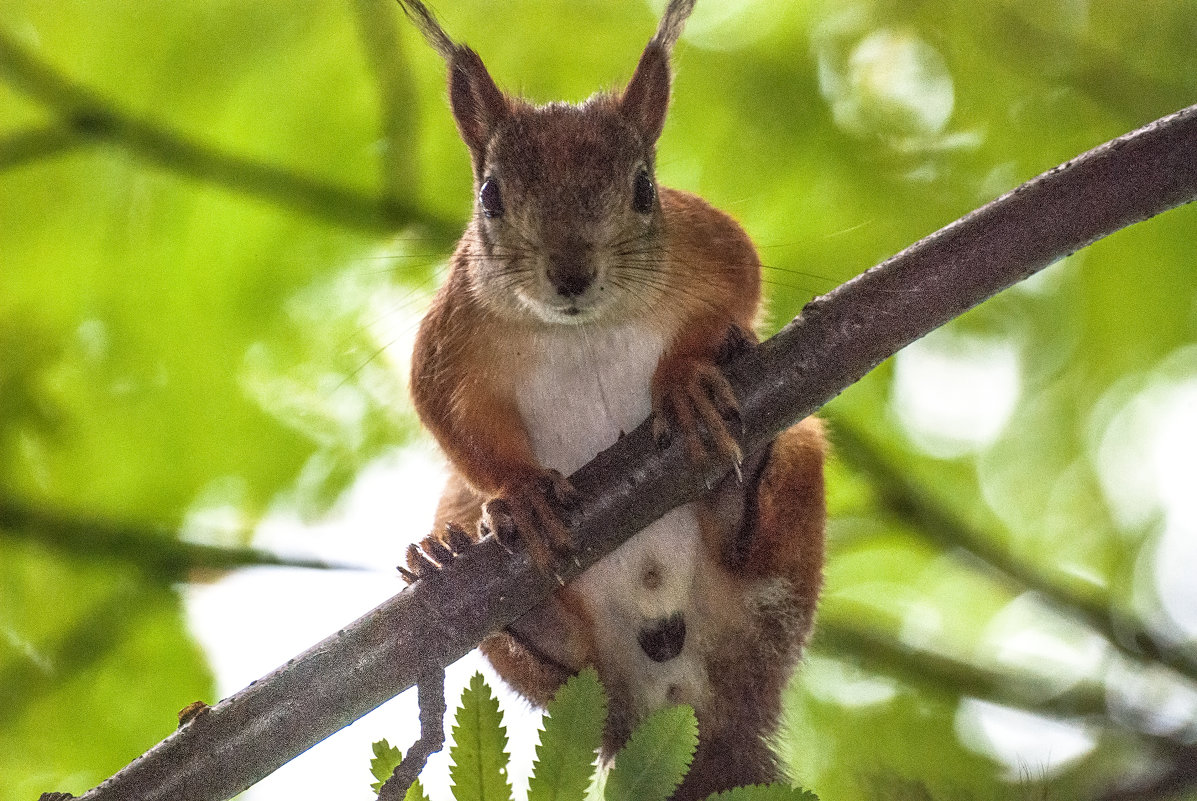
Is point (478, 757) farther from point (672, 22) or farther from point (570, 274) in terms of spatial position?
point (672, 22)

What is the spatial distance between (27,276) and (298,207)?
114 centimetres

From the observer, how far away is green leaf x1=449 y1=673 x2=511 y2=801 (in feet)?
6.78

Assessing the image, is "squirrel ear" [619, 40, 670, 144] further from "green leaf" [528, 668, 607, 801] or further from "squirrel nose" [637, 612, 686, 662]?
"green leaf" [528, 668, 607, 801]

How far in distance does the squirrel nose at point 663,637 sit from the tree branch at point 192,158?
1.61 metres

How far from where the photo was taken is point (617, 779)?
83.6 inches

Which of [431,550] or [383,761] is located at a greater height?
[431,550]

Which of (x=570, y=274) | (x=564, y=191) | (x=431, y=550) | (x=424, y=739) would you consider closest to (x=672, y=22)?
(x=564, y=191)

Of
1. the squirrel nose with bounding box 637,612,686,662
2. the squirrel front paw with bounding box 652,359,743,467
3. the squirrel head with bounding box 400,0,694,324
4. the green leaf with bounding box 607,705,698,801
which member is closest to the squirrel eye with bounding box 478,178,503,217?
the squirrel head with bounding box 400,0,694,324

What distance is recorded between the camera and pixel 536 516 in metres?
2.88

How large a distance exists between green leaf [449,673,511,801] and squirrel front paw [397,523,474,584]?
855 mm

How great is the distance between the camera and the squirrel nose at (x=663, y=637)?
351 cm

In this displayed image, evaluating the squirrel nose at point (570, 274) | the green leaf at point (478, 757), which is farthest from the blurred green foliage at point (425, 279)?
the green leaf at point (478, 757)

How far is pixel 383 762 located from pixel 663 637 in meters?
1.37

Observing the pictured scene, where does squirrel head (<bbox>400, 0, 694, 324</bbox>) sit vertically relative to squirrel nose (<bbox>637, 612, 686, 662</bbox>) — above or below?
above
